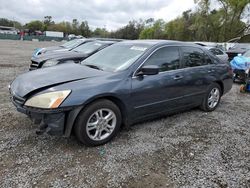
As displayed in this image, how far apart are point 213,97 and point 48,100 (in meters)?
3.70

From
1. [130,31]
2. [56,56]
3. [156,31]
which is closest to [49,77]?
[56,56]

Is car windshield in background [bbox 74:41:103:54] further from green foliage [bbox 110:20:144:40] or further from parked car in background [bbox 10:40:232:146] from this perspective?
green foliage [bbox 110:20:144:40]

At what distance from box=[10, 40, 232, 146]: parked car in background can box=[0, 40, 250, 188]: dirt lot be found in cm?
30

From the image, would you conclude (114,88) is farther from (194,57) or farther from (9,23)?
(9,23)

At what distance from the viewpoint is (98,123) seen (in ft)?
10.8

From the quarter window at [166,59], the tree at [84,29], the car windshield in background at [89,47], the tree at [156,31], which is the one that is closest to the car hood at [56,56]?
the car windshield in background at [89,47]

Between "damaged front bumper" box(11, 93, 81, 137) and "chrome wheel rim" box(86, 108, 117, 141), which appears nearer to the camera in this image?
"damaged front bumper" box(11, 93, 81, 137)

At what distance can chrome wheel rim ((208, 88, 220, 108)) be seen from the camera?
16.6 ft

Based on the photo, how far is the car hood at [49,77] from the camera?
10.2ft

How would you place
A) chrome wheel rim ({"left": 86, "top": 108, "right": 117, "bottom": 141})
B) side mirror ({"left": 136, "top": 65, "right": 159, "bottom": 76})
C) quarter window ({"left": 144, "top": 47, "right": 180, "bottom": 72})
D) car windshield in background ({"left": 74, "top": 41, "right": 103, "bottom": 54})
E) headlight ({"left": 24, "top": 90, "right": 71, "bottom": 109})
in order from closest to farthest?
headlight ({"left": 24, "top": 90, "right": 71, "bottom": 109}), chrome wheel rim ({"left": 86, "top": 108, "right": 117, "bottom": 141}), side mirror ({"left": 136, "top": 65, "right": 159, "bottom": 76}), quarter window ({"left": 144, "top": 47, "right": 180, "bottom": 72}), car windshield in background ({"left": 74, "top": 41, "right": 103, "bottom": 54})

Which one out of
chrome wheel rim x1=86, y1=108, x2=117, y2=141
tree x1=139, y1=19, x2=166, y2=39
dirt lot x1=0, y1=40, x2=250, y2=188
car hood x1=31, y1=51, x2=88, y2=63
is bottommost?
dirt lot x1=0, y1=40, x2=250, y2=188

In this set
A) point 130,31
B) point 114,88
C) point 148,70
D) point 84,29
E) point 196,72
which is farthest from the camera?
point 84,29

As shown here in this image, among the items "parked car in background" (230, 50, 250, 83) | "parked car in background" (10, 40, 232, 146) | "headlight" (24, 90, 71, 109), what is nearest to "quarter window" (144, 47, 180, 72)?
"parked car in background" (10, 40, 232, 146)

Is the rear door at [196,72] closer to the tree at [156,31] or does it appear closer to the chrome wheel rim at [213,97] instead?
the chrome wheel rim at [213,97]
